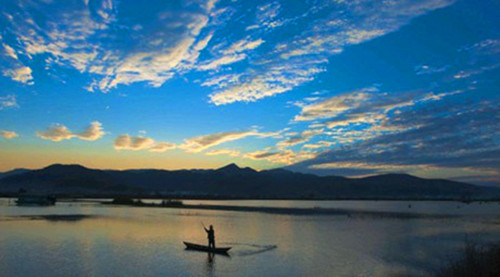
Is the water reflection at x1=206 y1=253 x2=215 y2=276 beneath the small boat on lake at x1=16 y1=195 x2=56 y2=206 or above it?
beneath

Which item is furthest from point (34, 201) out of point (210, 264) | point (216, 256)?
point (210, 264)

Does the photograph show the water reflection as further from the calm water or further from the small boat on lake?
the small boat on lake

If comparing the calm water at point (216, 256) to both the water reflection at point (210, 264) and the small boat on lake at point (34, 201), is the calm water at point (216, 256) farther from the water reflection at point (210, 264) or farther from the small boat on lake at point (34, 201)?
the small boat on lake at point (34, 201)

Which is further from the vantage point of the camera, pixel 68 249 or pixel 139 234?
pixel 139 234

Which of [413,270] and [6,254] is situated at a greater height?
[6,254]

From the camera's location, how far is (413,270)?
28.4 metres

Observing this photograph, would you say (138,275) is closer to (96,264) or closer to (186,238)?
(96,264)

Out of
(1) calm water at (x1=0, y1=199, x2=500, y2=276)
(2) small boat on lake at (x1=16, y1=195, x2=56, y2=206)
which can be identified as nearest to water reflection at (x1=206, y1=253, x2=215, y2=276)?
(1) calm water at (x1=0, y1=199, x2=500, y2=276)

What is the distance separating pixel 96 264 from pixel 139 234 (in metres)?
18.7

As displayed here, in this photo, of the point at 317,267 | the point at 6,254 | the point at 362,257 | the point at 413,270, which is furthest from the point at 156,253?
the point at 413,270

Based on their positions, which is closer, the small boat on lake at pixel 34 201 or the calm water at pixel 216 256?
the calm water at pixel 216 256

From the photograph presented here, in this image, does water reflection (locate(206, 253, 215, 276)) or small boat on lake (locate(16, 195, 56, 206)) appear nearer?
water reflection (locate(206, 253, 215, 276))

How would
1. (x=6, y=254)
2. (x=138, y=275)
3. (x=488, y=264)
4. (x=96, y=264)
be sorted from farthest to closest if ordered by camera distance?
1. (x=6, y=254)
2. (x=96, y=264)
3. (x=138, y=275)
4. (x=488, y=264)

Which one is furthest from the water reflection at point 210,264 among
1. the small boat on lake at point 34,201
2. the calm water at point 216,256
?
the small boat on lake at point 34,201
